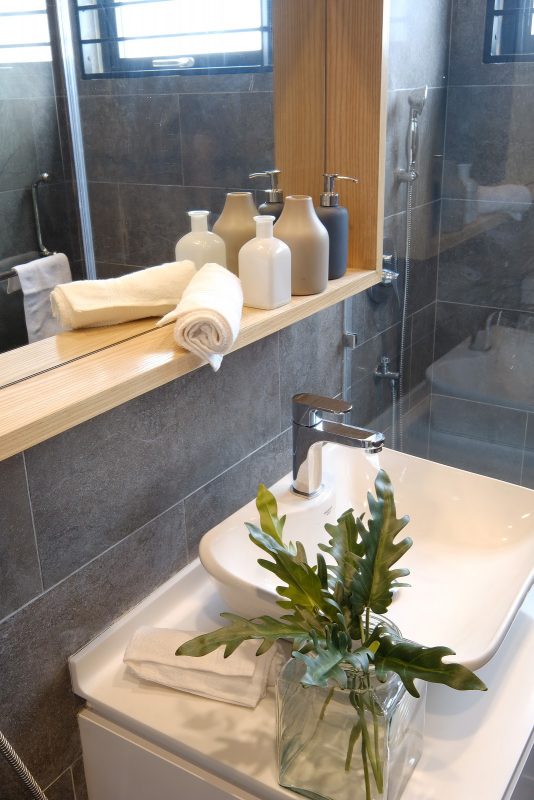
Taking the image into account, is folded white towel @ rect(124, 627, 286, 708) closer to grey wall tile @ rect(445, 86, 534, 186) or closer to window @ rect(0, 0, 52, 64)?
window @ rect(0, 0, 52, 64)

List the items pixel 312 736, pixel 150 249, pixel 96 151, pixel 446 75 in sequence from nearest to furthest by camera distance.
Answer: pixel 312 736 < pixel 96 151 < pixel 150 249 < pixel 446 75

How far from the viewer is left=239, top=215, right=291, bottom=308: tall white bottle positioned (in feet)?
4.15

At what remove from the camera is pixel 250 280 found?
4.23 feet

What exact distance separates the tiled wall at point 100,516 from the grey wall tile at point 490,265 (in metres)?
1.11

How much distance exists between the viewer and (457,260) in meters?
2.41


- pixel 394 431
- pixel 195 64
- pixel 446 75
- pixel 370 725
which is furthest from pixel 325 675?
pixel 446 75

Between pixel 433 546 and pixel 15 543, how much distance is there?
77 centimetres

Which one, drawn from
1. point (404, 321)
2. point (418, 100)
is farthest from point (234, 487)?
point (418, 100)

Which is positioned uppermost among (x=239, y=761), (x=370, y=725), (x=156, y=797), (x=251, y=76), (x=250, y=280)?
(x=251, y=76)

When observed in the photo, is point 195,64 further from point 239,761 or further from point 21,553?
point 239,761

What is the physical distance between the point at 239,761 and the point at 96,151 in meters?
0.84

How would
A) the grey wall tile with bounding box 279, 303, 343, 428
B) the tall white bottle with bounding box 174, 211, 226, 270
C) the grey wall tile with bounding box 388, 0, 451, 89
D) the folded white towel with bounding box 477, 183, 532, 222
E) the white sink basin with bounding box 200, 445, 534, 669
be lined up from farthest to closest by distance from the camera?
the folded white towel with bounding box 477, 183, 532, 222, the grey wall tile with bounding box 388, 0, 451, 89, the grey wall tile with bounding box 279, 303, 343, 428, the tall white bottle with bounding box 174, 211, 226, 270, the white sink basin with bounding box 200, 445, 534, 669

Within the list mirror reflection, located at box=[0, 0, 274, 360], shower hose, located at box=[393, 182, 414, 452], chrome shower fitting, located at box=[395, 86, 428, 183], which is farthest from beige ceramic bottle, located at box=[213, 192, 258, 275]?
shower hose, located at box=[393, 182, 414, 452]

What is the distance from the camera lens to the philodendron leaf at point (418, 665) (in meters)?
0.84
